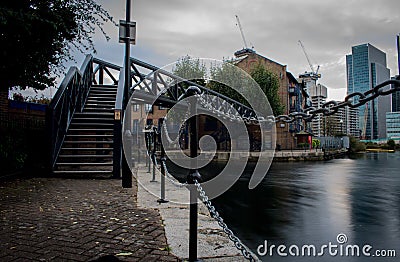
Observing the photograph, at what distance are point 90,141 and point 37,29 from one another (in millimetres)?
3358

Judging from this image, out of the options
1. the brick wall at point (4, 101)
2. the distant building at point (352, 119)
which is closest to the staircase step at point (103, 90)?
the brick wall at point (4, 101)

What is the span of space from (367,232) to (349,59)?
2886 millimetres

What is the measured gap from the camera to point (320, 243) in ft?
12.9

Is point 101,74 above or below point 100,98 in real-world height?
above

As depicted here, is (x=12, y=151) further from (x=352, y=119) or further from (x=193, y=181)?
(x=352, y=119)

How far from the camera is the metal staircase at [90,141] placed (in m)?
7.29

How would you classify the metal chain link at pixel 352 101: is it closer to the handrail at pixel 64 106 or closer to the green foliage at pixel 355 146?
the handrail at pixel 64 106

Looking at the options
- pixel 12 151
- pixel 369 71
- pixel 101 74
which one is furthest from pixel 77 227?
pixel 101 74

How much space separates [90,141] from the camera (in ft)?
25.7

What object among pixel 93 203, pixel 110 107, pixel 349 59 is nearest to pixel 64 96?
pixel 110 107

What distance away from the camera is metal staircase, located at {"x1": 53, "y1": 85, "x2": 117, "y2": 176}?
7288mm

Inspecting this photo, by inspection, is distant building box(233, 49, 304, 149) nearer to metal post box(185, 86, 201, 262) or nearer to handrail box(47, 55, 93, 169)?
handrail box(47, 55, 93, 169)

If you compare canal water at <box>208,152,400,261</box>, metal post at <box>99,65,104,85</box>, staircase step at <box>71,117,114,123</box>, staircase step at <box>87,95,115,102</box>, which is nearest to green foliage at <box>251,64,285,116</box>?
metal post at <box>99,65,104,85</box>

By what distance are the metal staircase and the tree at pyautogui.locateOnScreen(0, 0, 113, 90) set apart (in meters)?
1.90
